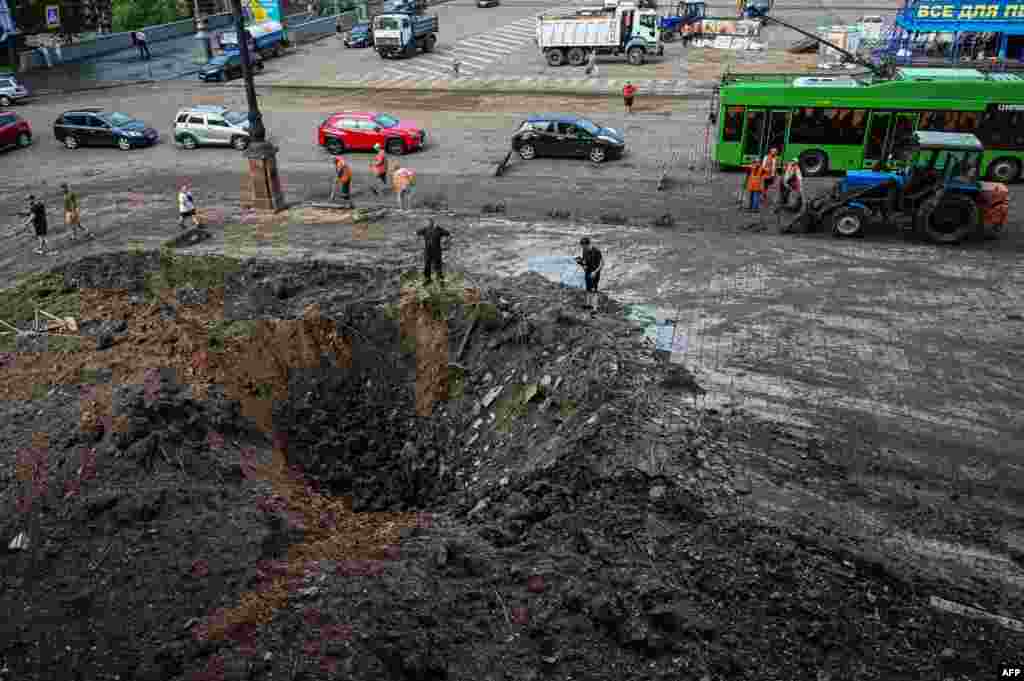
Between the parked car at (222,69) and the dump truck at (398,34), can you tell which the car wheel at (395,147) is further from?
the dump truck at (398,34)

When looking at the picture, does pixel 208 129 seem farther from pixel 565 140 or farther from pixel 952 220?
pixel 952 220

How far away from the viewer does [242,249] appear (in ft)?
60.2

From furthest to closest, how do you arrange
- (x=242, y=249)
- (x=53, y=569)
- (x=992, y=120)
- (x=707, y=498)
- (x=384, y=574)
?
(x=992, y=120) → (x=242, y=249) → (x=707, y=498) → (x=53, y=569) → (x=384, y=574)

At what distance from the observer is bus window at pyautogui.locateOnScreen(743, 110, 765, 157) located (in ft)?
76.4

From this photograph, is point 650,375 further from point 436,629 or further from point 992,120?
point 992,120

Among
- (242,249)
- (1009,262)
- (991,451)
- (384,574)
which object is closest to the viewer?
(384,574)

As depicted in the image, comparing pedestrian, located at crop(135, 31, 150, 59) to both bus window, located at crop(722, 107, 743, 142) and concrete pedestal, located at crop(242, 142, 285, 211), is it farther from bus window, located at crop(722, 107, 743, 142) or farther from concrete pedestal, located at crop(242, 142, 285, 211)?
bus window, located at crop(722, 107, 743, 142)

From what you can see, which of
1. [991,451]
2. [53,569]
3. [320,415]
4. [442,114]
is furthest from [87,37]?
[991,451]

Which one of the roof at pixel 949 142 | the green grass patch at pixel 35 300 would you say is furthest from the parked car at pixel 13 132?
the roof at pixel 949 142

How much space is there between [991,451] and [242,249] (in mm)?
15459

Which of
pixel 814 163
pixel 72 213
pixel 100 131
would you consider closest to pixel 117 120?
pixel 100 131

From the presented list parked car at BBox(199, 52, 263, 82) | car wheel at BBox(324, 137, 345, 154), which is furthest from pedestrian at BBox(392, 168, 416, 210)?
parked car at BBox(199, 52, 263, 82)

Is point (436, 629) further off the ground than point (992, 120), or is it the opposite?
point (992, 120)

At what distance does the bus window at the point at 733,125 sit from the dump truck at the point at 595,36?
19.2m
